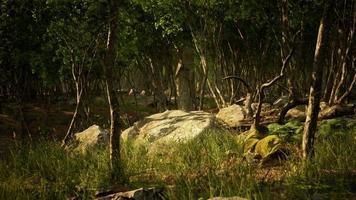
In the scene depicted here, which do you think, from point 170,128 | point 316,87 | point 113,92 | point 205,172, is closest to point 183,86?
point 170,128

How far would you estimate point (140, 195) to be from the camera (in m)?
6.97

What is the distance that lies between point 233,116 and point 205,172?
261 inches

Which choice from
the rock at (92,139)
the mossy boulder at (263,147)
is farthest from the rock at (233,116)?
the mossy boulder at (263,147)

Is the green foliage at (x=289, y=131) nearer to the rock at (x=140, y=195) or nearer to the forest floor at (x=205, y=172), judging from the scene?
the forest floor at (x=205, y=172)

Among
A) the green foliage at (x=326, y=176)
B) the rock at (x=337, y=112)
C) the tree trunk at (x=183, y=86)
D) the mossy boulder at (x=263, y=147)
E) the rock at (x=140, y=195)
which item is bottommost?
the rock at (x=140, y=195)

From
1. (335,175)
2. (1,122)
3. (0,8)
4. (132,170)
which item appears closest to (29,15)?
(0,8)

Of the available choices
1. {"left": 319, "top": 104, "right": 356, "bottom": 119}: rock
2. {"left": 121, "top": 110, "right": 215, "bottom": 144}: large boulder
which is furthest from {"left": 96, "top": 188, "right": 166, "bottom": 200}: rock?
{"left": 319, "top": 104, "right": 356, "bottom": 119}: rock

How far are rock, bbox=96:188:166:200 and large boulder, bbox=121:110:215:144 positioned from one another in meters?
3.66

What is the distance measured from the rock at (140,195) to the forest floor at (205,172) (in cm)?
24

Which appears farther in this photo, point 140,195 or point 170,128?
point 170,128

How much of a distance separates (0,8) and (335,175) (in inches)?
521

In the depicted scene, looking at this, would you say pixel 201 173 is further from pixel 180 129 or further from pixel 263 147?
pixel 180 129

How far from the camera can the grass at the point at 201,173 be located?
675cm

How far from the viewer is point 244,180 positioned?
7066 millimetres
